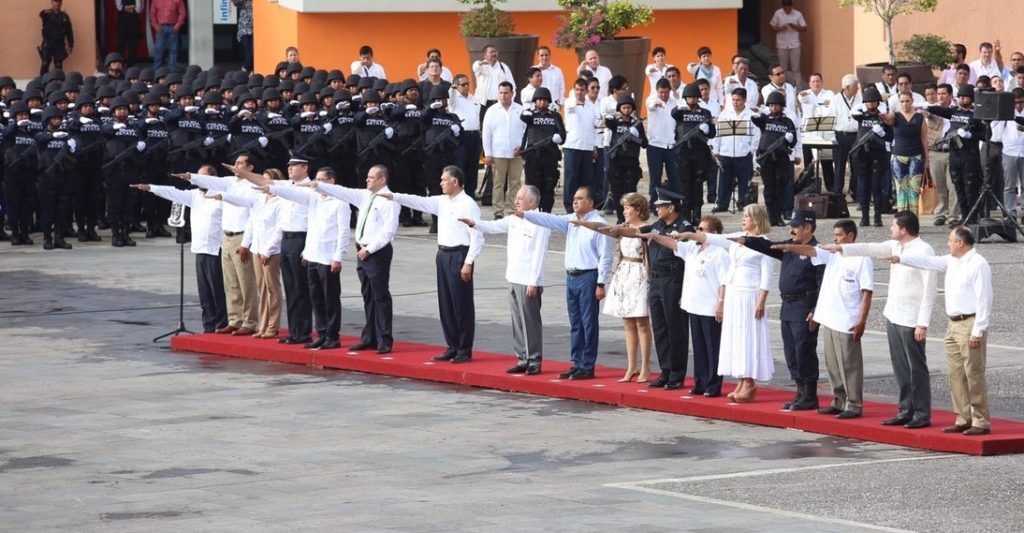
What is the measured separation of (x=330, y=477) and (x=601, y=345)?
22.2 feet

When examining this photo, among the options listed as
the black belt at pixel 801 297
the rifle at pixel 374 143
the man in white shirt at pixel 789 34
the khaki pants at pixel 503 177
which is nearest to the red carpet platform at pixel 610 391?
the black belt at pixel 801 297

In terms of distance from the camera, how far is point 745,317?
17.7 meters

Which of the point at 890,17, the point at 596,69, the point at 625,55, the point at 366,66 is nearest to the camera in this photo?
the point at 596,69

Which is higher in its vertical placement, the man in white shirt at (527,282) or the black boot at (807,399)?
the man in white shirt at (527,282)

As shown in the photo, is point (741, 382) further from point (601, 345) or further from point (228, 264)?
point (228, 264)

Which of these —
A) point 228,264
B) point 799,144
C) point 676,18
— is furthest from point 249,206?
point 676,18

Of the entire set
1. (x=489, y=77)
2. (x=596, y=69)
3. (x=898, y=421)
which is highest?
(x=596, y=69)

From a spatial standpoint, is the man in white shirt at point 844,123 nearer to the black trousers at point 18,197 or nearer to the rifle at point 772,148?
the rifle at point 772,148

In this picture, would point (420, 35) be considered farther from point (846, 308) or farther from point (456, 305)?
point (846, 308)

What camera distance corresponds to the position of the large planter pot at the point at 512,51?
36.9 meters

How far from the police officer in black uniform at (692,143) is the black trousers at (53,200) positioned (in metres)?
8.50

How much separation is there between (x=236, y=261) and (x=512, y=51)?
15587 millimetres

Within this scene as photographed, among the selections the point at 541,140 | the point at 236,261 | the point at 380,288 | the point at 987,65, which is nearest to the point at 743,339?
the point at 380,288

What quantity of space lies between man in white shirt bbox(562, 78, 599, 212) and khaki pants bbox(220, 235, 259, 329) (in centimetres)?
864
